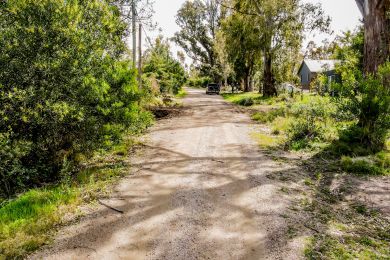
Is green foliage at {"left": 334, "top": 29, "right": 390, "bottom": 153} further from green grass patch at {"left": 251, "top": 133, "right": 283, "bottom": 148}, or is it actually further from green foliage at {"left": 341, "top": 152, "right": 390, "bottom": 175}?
green grass patch at {"left": 251, "top": 133, "right": 283, "bottom": 148}

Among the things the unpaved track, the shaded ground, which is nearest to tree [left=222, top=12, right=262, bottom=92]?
the shaded ground

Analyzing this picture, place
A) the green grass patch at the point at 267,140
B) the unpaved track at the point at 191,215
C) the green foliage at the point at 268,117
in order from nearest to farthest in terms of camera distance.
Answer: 1. the unpaved track at the point at 191,215
2. the green grass patch at the point at 267,140
3. the green foliage at the point at 268,117

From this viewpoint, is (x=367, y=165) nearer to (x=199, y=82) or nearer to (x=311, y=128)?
(x=311, y=128)

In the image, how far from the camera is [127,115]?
30.0 ft

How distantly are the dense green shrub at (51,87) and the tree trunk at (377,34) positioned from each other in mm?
8425

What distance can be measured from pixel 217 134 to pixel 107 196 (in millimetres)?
7513

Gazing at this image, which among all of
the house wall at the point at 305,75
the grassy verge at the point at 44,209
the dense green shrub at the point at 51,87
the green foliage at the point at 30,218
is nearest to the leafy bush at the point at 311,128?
the grassy verge at the point at 44,209

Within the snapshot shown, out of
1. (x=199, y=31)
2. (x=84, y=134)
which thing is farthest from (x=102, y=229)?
(x=199, y=31)

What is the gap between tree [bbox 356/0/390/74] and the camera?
10555mm

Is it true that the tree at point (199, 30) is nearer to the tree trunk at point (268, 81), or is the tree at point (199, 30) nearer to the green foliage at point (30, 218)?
the tree trunk at point (268, 81)

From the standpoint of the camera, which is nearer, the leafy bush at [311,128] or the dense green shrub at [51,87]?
the dense green shrub at [51,87]

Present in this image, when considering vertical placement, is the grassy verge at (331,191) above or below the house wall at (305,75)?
below

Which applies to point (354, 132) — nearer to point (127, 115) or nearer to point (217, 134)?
point (217, 134)

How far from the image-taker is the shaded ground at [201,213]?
4641 millimetres
